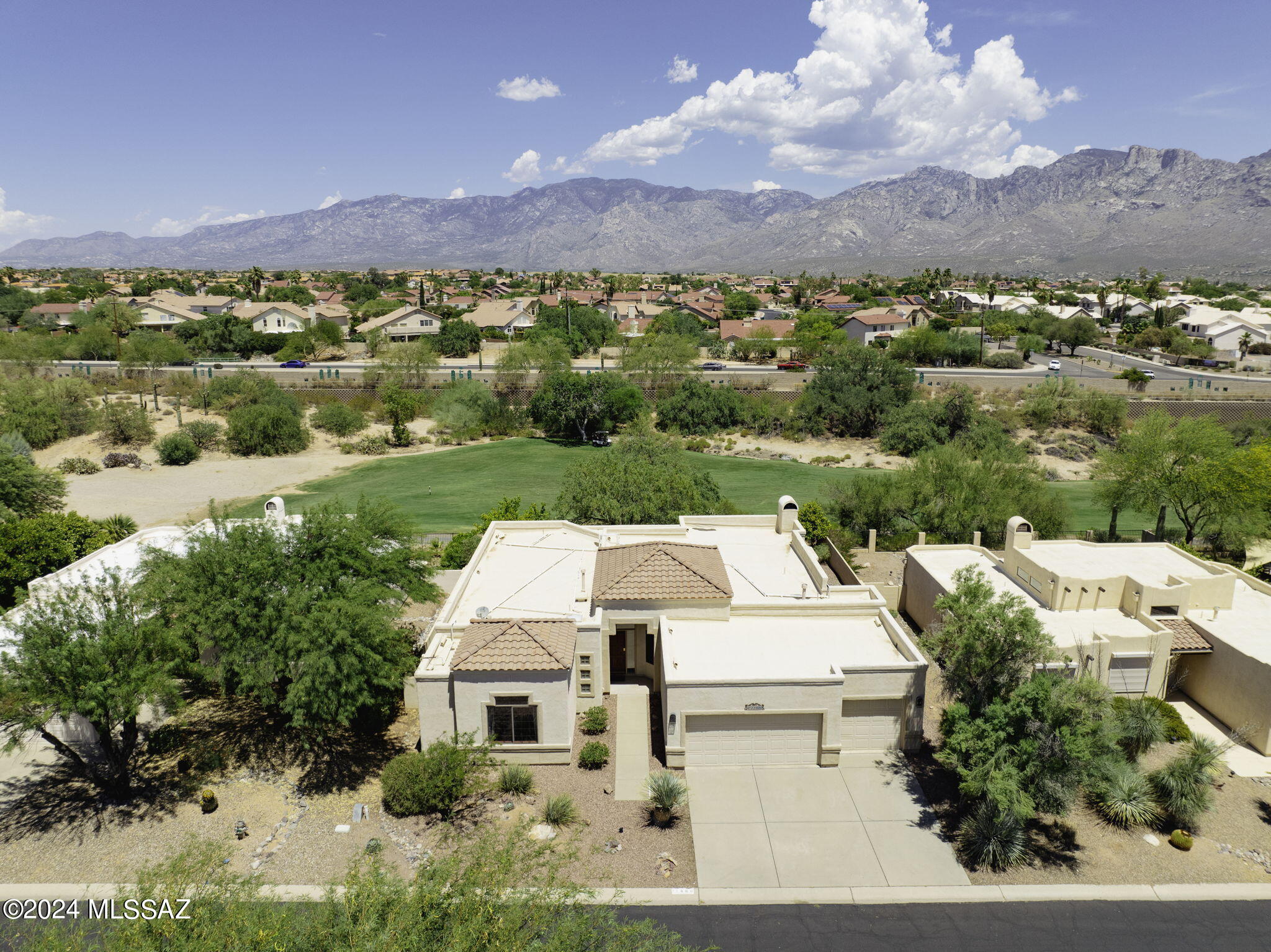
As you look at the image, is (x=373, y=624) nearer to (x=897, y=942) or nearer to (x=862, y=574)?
(x=897, y=942)

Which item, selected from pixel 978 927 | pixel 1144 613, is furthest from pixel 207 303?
pixel 978 927

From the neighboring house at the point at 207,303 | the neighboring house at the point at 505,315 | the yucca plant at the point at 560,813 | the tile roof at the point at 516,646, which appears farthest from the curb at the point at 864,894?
the neighboring house at the point at 207,303

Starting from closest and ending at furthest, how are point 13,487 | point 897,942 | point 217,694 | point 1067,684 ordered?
point 897,942
point 1067,684
point 217,694
point 13,487

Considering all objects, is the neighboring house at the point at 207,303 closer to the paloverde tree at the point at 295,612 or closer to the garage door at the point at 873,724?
the paloverde tree at the point at 295,612

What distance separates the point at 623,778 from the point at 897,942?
7.42 m

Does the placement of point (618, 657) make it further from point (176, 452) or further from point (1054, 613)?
point (176, 452)

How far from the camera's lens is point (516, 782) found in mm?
19625

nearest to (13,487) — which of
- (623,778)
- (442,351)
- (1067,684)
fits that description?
(623,778)

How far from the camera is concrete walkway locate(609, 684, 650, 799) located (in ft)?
65.7

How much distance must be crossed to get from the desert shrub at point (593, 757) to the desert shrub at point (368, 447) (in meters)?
49.6

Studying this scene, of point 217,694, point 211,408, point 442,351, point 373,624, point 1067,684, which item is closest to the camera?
point 1067,684

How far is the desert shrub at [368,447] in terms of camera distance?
65625mm

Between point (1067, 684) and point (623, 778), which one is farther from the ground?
point (1067, 684)

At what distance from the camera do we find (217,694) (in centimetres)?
2438
